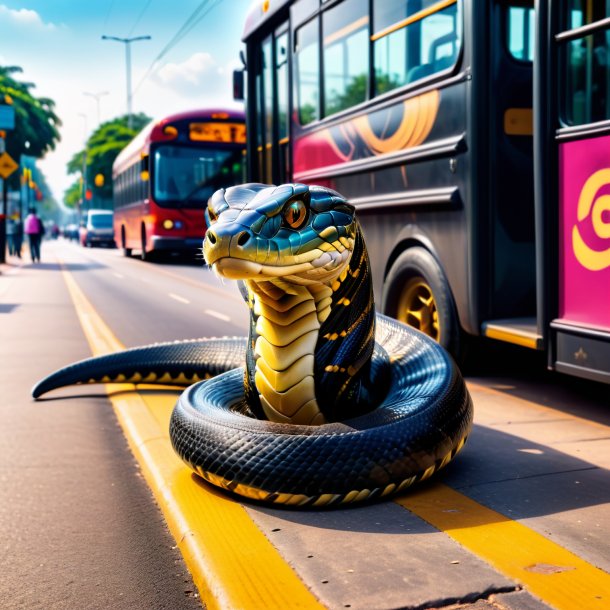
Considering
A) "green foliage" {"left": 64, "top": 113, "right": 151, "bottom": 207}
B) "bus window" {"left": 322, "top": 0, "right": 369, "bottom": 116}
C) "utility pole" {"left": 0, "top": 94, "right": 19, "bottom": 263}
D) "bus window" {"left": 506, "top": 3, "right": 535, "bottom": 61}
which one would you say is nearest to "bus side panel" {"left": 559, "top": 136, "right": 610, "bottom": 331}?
"bus window" {"left": 506, "top": 3, "right": 535, "bottom": 61}

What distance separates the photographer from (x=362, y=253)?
11.9ft

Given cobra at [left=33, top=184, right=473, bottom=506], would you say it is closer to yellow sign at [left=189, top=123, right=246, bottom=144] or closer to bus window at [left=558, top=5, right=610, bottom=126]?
bus window at [left=558, top=5, right=610, bottom=126]

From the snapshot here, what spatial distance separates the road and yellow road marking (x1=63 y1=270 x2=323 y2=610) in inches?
1.3

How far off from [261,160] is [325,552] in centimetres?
778

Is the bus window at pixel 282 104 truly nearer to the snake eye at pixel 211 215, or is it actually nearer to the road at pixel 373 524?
the road at pixel 373 524

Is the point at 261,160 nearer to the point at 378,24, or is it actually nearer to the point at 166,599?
the point at 378,24

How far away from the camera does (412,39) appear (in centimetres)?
603

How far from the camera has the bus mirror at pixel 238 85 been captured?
10.5 meters

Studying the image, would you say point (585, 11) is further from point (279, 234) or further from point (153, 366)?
point (153, 366)

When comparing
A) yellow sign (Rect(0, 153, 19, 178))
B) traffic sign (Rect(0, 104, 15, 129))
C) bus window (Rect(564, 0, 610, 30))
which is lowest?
bus window (Rect(564, 0, 610, 30))

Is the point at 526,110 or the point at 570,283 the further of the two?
the point at 526,110

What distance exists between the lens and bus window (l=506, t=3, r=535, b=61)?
17.8ft

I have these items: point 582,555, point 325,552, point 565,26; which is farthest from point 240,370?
point 565,26

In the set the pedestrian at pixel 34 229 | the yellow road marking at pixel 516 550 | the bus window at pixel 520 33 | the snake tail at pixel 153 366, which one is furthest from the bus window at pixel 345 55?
the pedestrian at pixel 34 229
